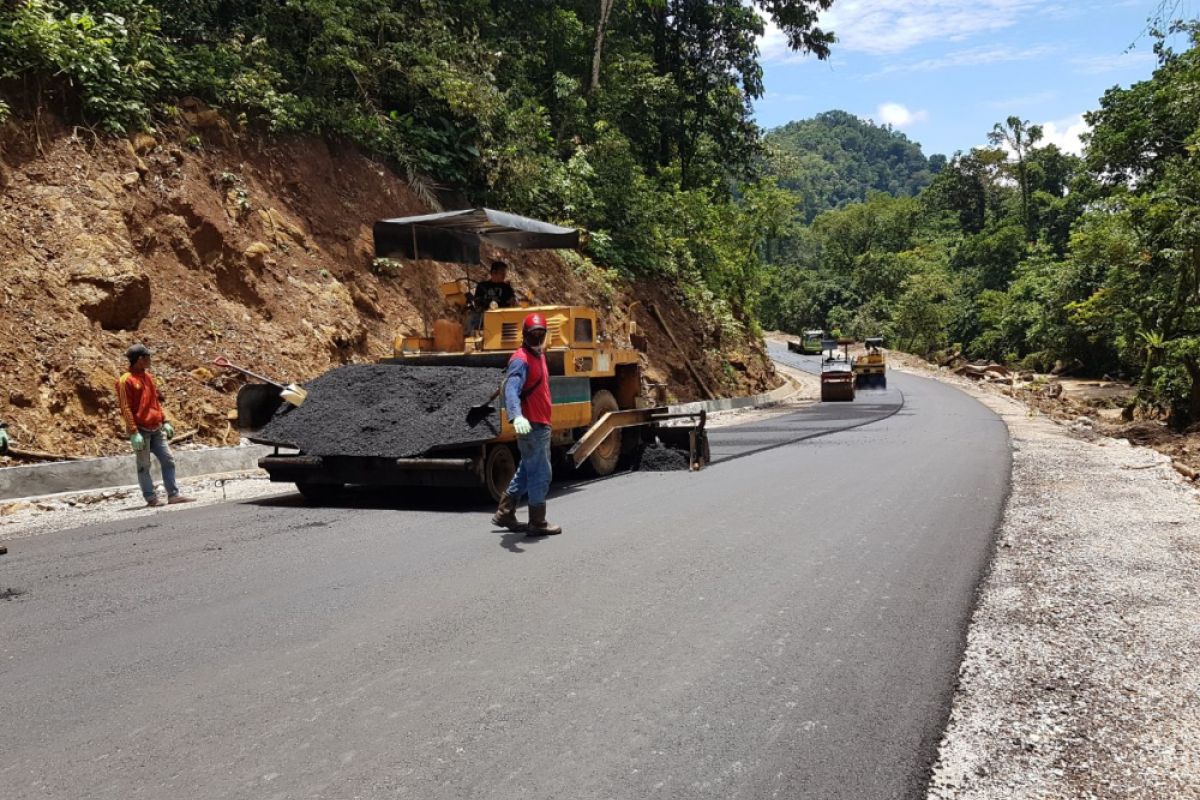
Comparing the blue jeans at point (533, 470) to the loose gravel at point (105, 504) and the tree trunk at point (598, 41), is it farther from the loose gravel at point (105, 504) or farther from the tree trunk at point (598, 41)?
the tree trunk at point (598, 41)

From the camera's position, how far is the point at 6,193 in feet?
39.8

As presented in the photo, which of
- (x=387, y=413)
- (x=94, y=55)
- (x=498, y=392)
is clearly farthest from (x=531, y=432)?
(x=94, y=55)

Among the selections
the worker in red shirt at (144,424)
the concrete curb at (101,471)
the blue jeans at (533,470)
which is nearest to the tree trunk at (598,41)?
the concrete curb at (101,471)

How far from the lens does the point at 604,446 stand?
11656 millimetres

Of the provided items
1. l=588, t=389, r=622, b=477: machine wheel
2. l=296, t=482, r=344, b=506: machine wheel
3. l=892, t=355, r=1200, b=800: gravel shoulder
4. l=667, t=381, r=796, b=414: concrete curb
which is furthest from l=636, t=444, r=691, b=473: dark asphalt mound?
l=667, t=381, r=796, b=414: concrete curb

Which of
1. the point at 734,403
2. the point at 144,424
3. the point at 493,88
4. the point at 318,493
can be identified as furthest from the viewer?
the point at 734,403

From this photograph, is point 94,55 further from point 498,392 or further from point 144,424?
point 498,392

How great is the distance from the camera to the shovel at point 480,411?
8.65m

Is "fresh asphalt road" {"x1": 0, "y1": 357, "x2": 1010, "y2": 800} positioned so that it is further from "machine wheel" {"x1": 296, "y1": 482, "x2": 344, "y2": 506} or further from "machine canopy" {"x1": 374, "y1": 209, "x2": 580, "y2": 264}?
"machine canopy" {"x1": 374, "y1": 209, "x2": 580, "y2": 264}

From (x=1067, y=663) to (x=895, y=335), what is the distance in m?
73.3

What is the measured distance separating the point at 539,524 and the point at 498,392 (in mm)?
1765

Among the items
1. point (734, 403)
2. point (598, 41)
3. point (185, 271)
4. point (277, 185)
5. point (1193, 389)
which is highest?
point (598, 41)

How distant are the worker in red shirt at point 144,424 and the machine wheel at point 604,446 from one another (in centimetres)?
486

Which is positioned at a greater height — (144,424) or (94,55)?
(94,55)
